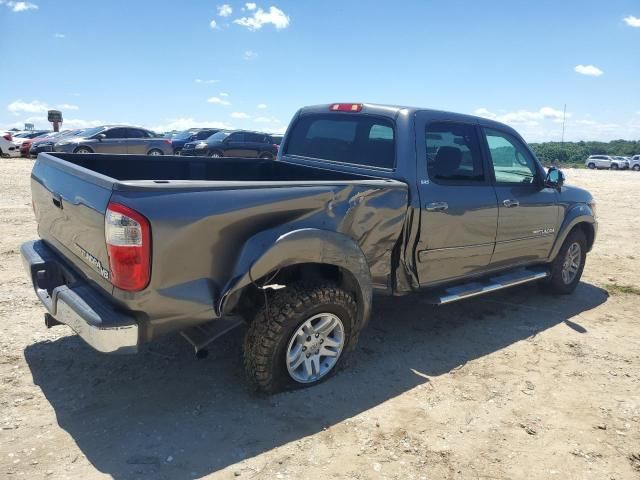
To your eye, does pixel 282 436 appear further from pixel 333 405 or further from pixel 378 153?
pixel 378 153

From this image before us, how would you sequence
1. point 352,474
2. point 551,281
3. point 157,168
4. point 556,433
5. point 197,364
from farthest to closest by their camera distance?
point 551,281
point 157,168
point 197,364
point 556,433
point 352,474

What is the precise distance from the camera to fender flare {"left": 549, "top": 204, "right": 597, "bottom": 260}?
532 cm

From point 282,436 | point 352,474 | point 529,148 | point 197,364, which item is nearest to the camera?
→ point 352,474

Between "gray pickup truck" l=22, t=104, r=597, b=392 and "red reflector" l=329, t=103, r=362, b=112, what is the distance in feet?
0.05

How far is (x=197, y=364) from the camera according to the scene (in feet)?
12.1

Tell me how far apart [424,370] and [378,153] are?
5.67 ft

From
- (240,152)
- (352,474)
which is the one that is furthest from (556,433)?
(240,152)

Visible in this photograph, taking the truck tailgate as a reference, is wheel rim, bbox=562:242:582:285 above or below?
below

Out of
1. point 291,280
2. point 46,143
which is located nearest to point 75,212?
point 291,280

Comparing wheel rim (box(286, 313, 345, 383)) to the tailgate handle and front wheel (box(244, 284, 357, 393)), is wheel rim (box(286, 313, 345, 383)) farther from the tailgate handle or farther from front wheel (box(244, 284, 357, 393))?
the tailgate handle

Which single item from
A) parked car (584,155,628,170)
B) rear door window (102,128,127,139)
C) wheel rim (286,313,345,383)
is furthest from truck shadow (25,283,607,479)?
parked car (584,155,628,170)

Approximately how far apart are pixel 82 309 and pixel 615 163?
52.0 meters

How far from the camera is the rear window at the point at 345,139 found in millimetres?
4074

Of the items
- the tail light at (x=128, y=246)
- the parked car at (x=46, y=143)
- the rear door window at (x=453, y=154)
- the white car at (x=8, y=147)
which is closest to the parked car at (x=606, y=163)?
the parked car at (x=46, y=143)
